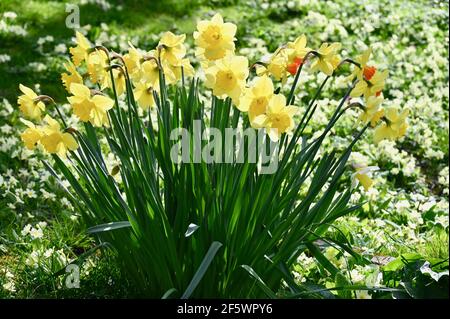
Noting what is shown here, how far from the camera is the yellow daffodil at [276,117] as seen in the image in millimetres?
2316

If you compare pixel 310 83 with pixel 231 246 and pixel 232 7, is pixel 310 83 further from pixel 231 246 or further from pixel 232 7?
pixel 231 246

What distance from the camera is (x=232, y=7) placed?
7.14 meters

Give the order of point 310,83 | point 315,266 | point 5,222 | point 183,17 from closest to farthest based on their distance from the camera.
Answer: point 315,266, point 5,222, point 310,83, point 183,17

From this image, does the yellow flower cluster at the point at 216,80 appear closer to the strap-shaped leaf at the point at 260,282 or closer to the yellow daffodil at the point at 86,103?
the yellow daffodil at the point at 86,103

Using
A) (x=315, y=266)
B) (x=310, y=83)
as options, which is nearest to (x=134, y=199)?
(x=315, y=266)

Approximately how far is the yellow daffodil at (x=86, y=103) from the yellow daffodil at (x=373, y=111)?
830 mm

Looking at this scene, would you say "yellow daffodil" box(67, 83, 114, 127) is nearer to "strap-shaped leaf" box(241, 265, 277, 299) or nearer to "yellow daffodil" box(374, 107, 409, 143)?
"strap-shaped leaf" box(241, 265, 277, 299)

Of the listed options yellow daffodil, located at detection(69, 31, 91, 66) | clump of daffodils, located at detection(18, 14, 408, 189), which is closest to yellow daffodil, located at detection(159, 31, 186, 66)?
clump of daffodils, located at detection(18, 14, 408, 189)

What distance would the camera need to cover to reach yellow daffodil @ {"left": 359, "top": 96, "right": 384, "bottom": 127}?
2502 mm

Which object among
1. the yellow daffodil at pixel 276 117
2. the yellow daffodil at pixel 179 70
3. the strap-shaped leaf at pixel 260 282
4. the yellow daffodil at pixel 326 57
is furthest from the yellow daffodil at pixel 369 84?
the strap-shaped leaf at pixel 260 282

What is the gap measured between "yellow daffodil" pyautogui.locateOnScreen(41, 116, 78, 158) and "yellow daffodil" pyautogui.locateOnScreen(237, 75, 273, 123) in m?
0.55

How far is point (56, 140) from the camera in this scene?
2.44m

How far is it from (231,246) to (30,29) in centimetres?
423

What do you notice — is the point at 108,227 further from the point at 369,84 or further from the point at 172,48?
the point at 369,84
